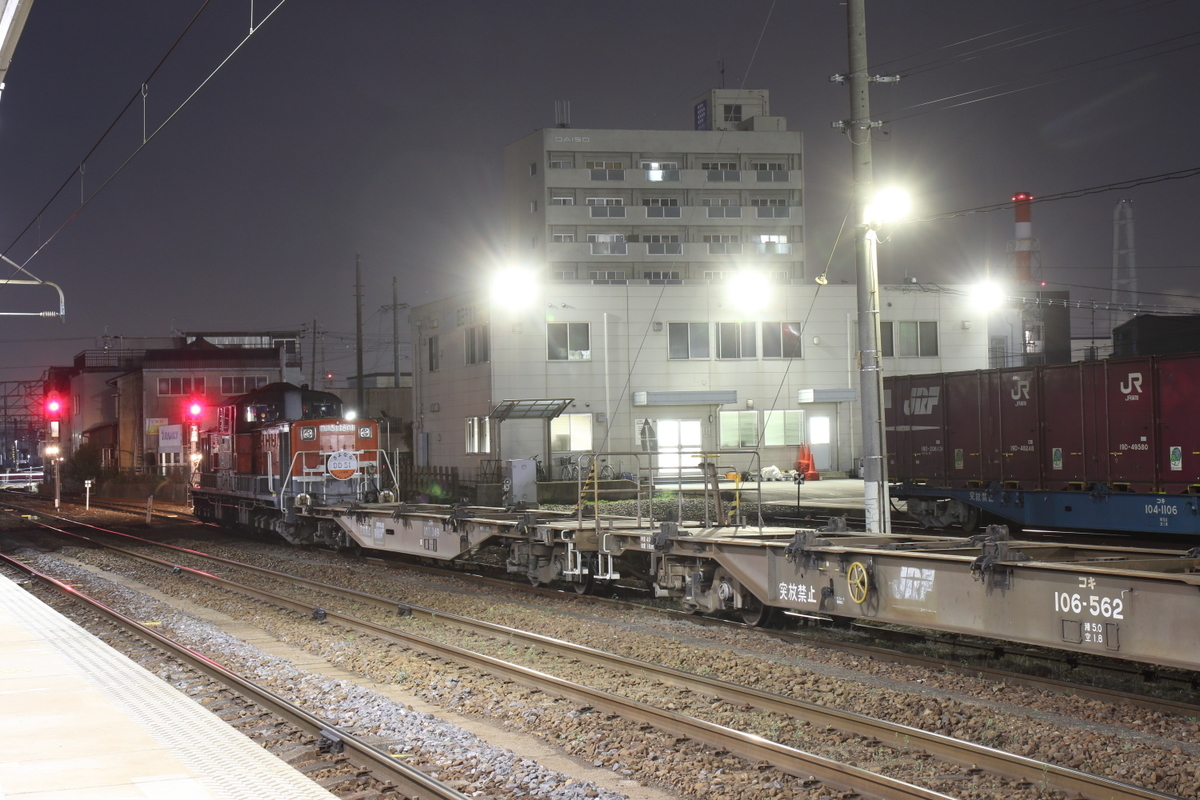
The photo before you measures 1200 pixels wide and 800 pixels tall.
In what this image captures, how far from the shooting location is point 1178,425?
1822 centimetres

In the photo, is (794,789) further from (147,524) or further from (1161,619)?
(147,524)

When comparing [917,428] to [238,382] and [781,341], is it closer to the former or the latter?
[781,341]

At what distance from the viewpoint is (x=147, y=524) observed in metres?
34.2

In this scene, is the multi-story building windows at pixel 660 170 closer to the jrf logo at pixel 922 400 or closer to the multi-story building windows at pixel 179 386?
the multi-story building windows at pixel 179 386

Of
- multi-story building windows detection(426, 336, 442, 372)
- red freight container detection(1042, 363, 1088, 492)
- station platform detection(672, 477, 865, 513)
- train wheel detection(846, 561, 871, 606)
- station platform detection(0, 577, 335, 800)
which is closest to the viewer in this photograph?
station platform detection(0, 577, 335, 800)

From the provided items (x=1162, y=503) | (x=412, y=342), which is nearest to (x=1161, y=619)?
(x=1162, y=503)

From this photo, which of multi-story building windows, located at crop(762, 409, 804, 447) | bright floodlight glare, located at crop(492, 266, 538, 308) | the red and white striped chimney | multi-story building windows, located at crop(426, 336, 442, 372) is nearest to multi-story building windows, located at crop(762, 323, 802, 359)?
multi-story building windows, located at crop(762, 409, 804, 447)

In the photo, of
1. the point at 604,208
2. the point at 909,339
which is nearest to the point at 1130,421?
the point at 909,339

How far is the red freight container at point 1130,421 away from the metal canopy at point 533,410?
19.7 meters

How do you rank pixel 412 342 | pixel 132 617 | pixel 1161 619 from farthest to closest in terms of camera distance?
1. pixel 412 342
2. pixel 132 617
3. pixel 1161 619

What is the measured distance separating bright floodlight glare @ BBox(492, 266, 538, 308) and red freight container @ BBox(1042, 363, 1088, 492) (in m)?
21.0

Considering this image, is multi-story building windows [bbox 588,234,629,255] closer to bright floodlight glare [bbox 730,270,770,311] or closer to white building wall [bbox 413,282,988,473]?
white building wall [bbox 413,282,988,473]

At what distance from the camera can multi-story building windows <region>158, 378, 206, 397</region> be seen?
209 feet

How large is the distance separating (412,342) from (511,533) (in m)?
31.6
